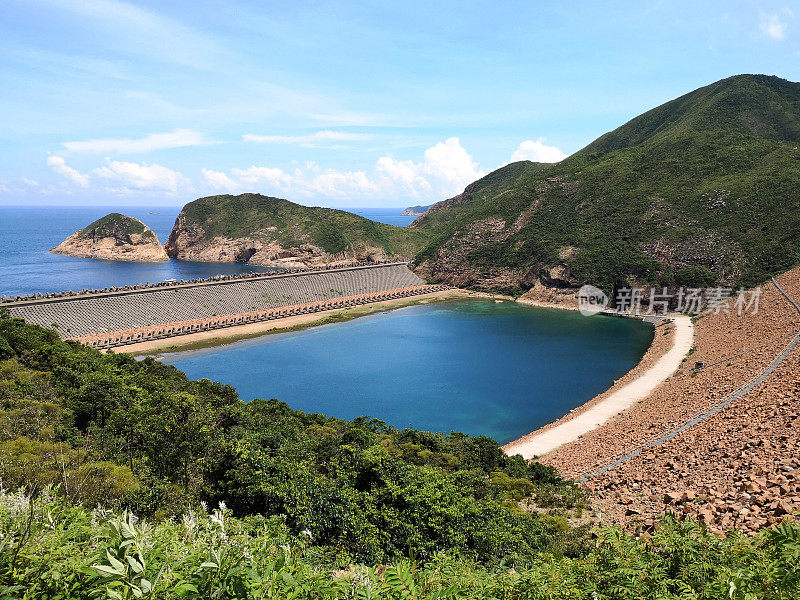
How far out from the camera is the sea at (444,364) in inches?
1344

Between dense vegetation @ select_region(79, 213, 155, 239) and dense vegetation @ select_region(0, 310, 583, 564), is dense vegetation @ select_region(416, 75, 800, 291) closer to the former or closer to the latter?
dense vegetation @ select_region(0, 310, 583, 564)

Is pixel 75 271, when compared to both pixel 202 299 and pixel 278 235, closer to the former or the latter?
pixel 278 235

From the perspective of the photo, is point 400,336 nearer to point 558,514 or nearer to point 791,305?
point 791,305

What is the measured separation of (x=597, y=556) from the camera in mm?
7887

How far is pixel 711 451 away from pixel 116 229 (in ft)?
506

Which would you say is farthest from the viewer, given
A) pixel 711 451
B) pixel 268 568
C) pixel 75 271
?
pixel 75 271

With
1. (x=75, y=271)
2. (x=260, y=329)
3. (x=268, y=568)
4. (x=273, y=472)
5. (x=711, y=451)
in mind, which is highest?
(x=75, y=271)

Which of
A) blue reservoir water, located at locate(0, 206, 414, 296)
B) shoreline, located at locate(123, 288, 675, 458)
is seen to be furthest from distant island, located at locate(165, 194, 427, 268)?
shoreline, located at locate(123, 288, 675, 458)

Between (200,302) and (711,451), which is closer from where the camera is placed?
(711,451)

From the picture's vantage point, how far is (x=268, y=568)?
193 inches

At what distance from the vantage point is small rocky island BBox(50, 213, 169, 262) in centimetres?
13300

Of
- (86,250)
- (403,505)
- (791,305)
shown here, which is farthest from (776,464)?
(86,250)

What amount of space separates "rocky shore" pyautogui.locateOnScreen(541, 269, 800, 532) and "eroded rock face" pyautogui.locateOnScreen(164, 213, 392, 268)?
89.8m

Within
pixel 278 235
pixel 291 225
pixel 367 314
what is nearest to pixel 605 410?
pixel 367 314
